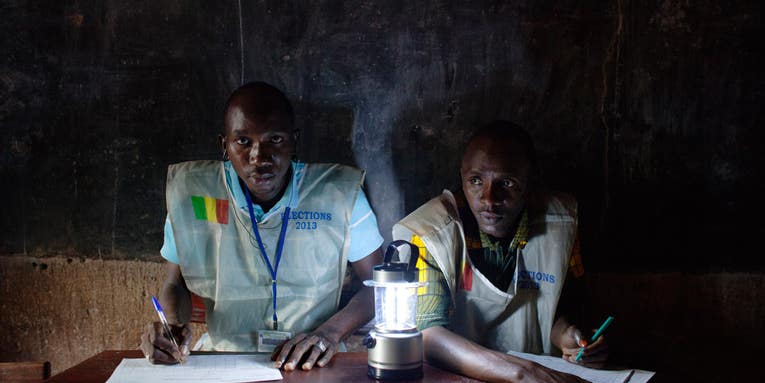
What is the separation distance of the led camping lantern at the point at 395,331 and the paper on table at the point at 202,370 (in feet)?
1.09

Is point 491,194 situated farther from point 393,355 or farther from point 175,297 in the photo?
point 175,297

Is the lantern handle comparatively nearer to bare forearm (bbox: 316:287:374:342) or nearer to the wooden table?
the wooden table

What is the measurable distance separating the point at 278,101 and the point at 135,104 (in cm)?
86

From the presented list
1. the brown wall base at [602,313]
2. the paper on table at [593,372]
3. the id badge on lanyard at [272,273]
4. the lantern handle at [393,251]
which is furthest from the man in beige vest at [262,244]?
the paper on table at [593,372]

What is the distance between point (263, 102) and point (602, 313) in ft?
6.32

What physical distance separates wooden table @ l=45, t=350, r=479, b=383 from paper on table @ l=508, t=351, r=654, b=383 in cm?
36

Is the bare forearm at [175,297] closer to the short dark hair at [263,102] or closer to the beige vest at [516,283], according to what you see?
the short dark hair at [263,102]

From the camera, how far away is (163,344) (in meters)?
2.22

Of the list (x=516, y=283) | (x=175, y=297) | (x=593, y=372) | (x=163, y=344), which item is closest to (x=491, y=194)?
(x=516, y=283)

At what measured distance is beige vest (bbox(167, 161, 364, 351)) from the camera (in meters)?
2.89

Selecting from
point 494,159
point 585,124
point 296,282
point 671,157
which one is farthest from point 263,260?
point 671,157

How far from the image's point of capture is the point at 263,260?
2.90m

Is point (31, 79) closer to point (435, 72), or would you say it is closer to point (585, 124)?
point (435, 72)

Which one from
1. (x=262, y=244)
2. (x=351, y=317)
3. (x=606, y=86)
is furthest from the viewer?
(x=606, y=86)
